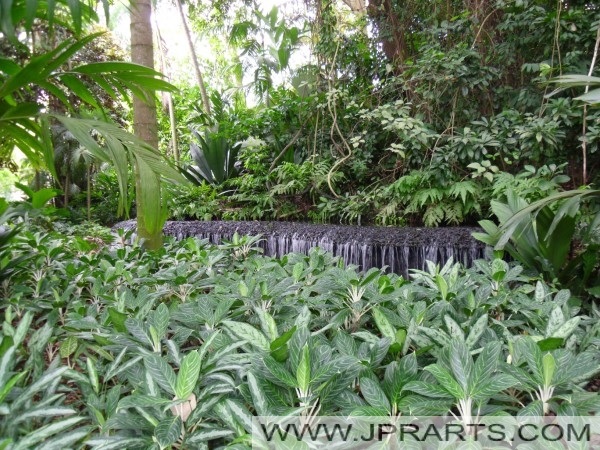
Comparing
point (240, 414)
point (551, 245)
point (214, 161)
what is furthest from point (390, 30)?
point (240, 414)

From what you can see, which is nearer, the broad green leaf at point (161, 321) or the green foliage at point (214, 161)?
the broad green leaf at point (161, 321)

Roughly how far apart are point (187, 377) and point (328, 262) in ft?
3.77

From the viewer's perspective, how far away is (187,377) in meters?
0.70

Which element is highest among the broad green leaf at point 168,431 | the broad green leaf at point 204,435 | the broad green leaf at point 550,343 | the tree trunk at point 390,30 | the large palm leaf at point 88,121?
the tree trunk at point 390,30

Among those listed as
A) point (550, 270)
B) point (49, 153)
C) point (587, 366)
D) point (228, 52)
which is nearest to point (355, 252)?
point (550, 270)

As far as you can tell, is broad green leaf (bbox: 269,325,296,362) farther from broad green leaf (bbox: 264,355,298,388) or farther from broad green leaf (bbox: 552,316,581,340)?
broad green leaf (bbox: 552,316,581,340)

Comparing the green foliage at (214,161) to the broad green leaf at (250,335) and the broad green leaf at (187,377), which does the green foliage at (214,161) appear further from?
the broad green leaf at (187,377)

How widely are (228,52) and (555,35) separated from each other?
465 inches

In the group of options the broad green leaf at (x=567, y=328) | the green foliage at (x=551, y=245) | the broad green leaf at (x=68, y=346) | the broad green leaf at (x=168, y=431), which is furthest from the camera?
the green foliage at (x=551, y=245)

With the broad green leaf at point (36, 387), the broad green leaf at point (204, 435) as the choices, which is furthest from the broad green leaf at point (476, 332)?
the broad green leaf at point (36, 387)

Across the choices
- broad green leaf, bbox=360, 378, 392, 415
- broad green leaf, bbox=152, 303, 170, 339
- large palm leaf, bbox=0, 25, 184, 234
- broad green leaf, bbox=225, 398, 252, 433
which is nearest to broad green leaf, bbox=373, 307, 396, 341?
broad green leaf, bbox=360, 378, 392, 415

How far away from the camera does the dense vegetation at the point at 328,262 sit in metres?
0.70

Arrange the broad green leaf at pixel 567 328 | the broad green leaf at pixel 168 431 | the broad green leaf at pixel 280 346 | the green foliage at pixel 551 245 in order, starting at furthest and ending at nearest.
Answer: the green foliage at pixel 551 245, the broad green leaf at pixel 567 328, the broad green leaf at pixel 280 346, the broad green leaf at pixel 168 431

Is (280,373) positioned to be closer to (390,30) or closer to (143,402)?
(143,402)
